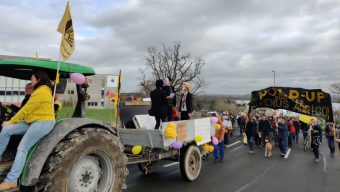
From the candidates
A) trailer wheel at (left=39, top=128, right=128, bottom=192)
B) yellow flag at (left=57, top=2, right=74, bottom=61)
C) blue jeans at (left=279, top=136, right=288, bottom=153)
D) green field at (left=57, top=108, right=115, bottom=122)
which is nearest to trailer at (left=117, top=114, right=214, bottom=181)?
green field at (left=57, top=108, right=115, bottom=122)

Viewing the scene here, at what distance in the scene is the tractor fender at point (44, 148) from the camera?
12.5ft

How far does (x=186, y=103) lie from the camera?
884 cm

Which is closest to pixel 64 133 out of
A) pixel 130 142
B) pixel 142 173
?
pixel 130 142

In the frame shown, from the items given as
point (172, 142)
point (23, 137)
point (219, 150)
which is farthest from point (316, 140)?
point (23, 137)

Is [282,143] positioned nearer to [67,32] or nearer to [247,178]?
[247,178]

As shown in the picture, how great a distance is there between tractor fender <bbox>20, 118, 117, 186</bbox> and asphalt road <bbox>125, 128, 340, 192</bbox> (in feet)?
10.8

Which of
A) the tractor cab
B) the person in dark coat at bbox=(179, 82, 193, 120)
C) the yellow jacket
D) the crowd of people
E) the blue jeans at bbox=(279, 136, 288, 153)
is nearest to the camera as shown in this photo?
the yellow jacket

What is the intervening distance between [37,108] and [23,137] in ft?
1.26

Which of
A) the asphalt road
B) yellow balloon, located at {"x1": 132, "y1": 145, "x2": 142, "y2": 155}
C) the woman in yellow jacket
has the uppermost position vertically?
Answer: the woman in yellow jacket

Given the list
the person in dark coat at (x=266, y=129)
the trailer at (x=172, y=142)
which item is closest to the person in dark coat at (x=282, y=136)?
the person in dark coat at (x=266, y=129)

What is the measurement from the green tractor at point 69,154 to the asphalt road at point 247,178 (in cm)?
262

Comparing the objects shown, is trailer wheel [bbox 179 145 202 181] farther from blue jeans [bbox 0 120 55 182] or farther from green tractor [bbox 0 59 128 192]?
blue jeans [bbox 0 120 55 182]

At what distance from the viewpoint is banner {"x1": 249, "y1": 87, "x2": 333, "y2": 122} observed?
12.6 meters

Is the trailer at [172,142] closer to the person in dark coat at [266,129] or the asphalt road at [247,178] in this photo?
the asphalt road at [247,178]
